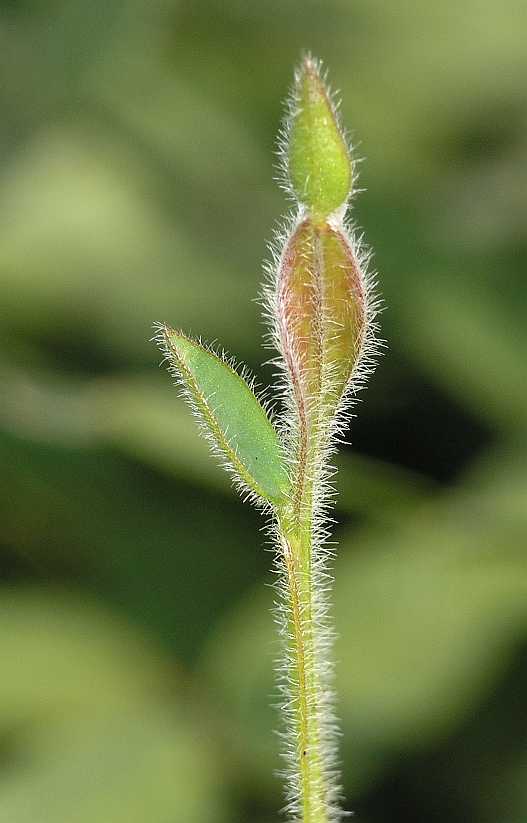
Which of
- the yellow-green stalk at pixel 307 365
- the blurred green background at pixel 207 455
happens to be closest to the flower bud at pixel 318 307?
the yellow-green stalk at pixel 307 365

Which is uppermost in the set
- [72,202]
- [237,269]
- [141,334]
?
[72,202]

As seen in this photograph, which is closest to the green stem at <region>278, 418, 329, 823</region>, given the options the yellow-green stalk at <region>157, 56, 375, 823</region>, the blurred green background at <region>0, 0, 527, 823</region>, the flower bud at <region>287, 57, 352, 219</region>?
the yellow-green stalk at <region>157, 56, 375, 823</region>

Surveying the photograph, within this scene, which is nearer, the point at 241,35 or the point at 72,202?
the point at 72,202

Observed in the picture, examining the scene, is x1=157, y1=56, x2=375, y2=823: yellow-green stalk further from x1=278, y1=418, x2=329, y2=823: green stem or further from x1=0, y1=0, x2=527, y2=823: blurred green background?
x1=0, y1=0, x2=527, y2=823: blurred green background

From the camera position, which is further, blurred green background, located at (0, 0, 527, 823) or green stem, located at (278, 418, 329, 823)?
blurred green background, located at (0, 0, 527, 823)

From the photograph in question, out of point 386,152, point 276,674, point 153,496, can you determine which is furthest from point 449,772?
point 386,152

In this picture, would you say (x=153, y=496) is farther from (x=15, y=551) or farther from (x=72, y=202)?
(x=72, y=202)
